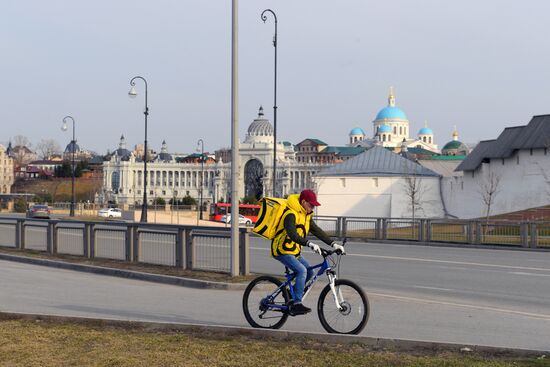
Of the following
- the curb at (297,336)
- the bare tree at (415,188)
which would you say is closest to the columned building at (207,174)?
the bare tree at (415,188)

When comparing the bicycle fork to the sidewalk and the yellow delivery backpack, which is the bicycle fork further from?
the sidewalk

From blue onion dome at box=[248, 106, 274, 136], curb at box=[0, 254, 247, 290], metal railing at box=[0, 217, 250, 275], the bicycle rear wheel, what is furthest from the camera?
blue onion dome at box=[248, 106, 274, 136]

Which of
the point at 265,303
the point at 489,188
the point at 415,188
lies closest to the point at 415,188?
the point at 415,188

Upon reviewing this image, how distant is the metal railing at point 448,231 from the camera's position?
3089cm

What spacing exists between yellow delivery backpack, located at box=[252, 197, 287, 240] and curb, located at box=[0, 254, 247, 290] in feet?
19.0

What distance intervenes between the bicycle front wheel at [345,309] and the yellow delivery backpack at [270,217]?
997 mm

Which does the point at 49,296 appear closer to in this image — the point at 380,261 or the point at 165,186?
the point at 380,261

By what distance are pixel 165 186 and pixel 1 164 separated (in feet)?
145

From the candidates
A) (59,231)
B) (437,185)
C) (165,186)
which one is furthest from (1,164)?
(59,231)

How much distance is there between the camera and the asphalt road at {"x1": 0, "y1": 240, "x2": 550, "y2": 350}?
10.7m

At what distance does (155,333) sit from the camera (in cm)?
981

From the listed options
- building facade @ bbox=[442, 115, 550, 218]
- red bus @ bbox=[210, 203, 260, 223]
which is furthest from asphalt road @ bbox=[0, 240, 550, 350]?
red bus @ bbox=[210, 203, 260, 223]

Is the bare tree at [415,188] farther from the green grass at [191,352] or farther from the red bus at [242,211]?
the green grass at [191,352]

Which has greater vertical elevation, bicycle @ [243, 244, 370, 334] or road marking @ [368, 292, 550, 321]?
bicycle @ [243, 244, 370, 334]
